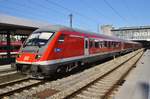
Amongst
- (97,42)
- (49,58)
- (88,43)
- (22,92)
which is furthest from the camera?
(97,42)

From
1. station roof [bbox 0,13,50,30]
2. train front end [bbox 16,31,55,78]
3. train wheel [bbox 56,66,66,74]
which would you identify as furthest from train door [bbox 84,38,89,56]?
station roof [bbox 0,13,50,30]

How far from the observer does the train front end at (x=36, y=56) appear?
412 inches

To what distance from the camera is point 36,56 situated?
10.6 m

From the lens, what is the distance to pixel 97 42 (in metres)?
18.7

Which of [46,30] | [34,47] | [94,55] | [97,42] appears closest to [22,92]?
[34,47]

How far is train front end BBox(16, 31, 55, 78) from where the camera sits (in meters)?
10.5

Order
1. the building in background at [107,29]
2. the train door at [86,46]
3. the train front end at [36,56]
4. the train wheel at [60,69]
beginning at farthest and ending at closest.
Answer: the building in background at [107,29]
the train door at [86,46]
the train wheel at [60,69]
the train front end at [36,56]

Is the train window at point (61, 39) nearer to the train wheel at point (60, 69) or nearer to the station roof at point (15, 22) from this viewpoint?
the train wheel at point (60, 69)

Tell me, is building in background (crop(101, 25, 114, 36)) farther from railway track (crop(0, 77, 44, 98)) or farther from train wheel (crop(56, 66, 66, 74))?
railway track (crop(0, 77, 44, 98))

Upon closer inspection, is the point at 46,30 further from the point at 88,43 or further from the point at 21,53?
the point at 88,43

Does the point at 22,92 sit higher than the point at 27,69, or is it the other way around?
the point at 27,69

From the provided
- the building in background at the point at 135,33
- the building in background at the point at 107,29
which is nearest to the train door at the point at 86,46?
the building in background at the point at 135,33

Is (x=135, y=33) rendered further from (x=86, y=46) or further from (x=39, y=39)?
(x=39, y=39)

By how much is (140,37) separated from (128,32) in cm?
574
